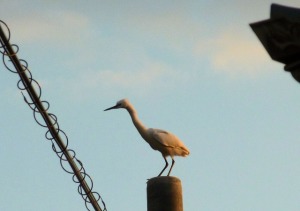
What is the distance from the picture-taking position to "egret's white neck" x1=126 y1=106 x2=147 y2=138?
34.1ft

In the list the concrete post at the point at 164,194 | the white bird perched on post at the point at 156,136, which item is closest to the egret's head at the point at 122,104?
the white bird perched on post at the point at 156,136

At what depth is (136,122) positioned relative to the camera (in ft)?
34.1

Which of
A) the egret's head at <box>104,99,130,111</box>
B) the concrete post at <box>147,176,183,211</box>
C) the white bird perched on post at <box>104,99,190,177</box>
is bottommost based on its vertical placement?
the concrete post at <box>147,176,183,211</box>

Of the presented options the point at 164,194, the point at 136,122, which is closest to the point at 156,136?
the point at 136,122

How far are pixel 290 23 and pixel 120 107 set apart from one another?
28.3 feet

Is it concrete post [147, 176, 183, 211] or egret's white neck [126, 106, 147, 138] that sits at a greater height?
egret's white neck [126, 106, 147, 138]

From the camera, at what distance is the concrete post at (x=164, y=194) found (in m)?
4.46

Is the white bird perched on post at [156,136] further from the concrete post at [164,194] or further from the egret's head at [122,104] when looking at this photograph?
the concrete post at [164,194]

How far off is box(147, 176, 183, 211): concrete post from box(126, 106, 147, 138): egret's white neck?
5.48m

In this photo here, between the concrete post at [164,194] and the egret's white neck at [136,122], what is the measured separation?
216 inches

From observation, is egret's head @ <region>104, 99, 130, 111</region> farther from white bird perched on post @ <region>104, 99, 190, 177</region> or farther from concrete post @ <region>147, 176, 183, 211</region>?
concrete post @ <region>147, 176, 183, 211</region>

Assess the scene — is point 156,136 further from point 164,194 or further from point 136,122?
point 164,194

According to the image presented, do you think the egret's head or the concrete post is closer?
the concrete post

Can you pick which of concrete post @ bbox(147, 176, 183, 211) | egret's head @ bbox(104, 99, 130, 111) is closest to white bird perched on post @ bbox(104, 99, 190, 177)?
egret's head @ bbox(104, 99, 130, 111)
